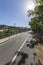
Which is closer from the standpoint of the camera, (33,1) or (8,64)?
(8,64)

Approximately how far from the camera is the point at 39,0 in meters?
17.6

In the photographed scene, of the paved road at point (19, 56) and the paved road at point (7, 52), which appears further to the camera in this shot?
the paved road at point (7, 52)

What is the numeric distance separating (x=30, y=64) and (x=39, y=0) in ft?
28.7

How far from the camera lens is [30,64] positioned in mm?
10766

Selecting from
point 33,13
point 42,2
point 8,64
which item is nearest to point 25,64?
point 8,64

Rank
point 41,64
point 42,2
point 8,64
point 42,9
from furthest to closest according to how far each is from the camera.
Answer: point 42,9, point 42,2, point 41,64, point 8,64

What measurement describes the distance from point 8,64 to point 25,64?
1.05 meters

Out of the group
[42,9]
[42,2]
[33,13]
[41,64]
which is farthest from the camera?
[33,13]

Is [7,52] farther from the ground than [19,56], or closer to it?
closer to it

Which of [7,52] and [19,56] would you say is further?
[7,52]

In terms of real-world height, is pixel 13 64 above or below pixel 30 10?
below

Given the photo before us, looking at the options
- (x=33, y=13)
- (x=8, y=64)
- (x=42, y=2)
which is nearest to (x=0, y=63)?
(x=8, y=64)

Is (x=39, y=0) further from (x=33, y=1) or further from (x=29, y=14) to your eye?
(x=29, y=14)

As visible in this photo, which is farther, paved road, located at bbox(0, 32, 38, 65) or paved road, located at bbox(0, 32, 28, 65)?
paved road, located at bbox(0, 32, 28, 65)
